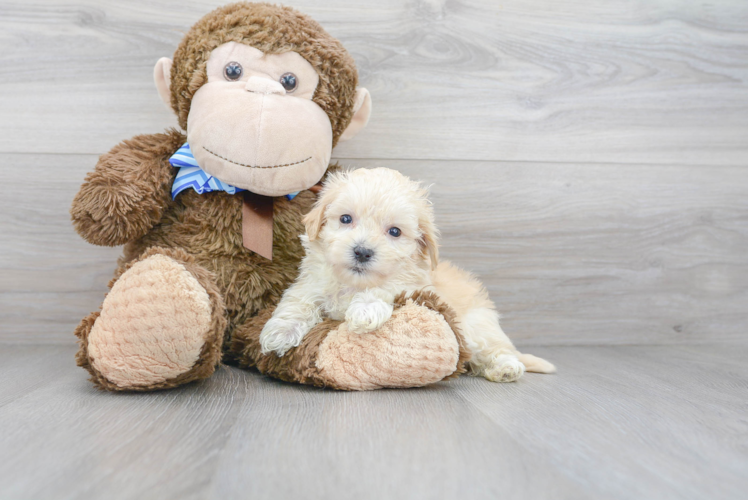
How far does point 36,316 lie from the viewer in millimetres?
1297

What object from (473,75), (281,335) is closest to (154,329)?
(281,335)

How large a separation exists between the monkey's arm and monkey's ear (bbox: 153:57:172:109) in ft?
0.34

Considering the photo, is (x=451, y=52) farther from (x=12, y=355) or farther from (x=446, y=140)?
(x=12, y=355)

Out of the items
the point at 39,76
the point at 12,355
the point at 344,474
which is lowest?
the point at 12,355

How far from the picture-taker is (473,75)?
1350 millimetres

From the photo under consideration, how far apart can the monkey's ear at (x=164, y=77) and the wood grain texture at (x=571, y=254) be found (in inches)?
12.7

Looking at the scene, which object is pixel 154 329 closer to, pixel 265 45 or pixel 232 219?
pixel 232 219

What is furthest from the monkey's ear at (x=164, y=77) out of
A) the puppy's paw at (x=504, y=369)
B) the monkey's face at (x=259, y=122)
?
the puppy's paw at (x=504, y=369)

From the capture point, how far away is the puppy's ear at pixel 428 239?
3.11 ft

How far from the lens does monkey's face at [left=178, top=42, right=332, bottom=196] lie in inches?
36.7

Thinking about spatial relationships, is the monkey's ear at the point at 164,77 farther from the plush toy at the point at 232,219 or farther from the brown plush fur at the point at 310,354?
the brown plush fur at the point at 310,354

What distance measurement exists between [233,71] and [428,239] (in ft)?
1.46

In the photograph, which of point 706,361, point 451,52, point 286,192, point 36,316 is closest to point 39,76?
point 36,316

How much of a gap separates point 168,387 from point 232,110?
453 mm
